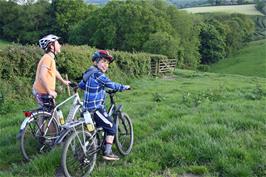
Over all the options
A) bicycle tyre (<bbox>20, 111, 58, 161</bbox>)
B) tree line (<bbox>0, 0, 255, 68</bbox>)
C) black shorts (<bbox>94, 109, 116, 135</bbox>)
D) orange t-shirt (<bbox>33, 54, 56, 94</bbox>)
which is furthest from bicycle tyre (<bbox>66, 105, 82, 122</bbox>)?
tree line (<bbox>0, 0, 255, 68</bbox>)

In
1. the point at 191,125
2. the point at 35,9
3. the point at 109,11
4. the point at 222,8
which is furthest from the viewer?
the point at 222,8

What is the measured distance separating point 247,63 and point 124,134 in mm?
78103

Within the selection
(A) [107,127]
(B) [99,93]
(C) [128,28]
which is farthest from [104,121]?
(C) [128,28]

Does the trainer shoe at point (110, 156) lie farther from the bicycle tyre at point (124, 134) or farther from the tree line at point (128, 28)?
the tree line at point (128, 28)

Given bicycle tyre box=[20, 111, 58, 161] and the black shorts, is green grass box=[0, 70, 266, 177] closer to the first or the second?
bicycle tyre box=[20, 111, 58, 161]

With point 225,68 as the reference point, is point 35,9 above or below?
above

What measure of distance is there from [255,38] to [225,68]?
32.2 m

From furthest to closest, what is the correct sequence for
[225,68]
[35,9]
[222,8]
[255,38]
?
[222,8] → [255,38] → [225,68] → [35,9]

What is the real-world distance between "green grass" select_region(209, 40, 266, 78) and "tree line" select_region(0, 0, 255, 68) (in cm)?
285

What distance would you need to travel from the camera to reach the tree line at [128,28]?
64812 millimetres

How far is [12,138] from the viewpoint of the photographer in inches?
341

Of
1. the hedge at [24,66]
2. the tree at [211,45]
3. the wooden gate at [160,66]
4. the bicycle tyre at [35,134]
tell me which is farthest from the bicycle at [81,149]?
the tree at [211,45]

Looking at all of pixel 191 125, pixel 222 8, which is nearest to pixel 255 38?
pixel 222 8

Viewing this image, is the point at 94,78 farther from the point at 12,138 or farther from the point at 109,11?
the point at 109,11
